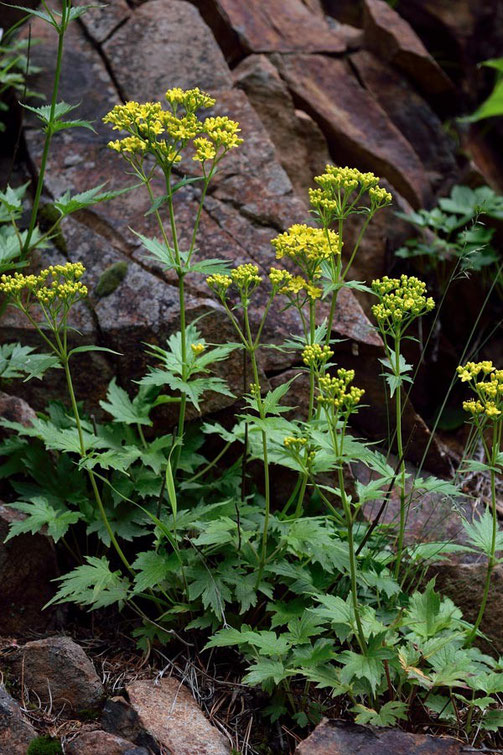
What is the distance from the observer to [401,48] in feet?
19.4

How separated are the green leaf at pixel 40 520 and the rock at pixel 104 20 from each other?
3.52m

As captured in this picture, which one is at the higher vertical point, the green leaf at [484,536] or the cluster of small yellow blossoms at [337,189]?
the cluster of small yellow blossoms at [337,189]

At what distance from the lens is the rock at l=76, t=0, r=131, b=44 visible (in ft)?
16.8

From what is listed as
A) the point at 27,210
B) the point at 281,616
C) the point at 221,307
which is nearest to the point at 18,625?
the point at 281,616

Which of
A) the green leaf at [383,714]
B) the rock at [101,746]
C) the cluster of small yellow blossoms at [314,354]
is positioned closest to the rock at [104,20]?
the cluster of small yellow blossoms at [314,354]

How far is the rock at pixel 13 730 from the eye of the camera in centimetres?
243

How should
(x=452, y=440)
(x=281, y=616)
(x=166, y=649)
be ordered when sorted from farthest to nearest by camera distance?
(x=452, y=440)
(x=166, y=649)
(x=281, y=616)

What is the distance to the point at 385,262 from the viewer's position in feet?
16.7

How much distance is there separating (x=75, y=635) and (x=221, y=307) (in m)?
1.67

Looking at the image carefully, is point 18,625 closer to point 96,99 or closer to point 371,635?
point 371,635

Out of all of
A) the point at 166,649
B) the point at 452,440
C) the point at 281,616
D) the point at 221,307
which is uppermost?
the point at 221,307

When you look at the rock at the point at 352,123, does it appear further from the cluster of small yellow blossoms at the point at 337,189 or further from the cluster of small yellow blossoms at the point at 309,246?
the cluster of small yellow blossoms at the point at 309,246

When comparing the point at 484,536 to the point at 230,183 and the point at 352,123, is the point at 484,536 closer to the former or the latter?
the point at 230,183

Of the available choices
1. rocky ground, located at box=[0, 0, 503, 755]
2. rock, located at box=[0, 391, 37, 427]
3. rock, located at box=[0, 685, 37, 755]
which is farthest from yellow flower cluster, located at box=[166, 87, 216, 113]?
rock, located at box=[0, 685, 37, 755]
